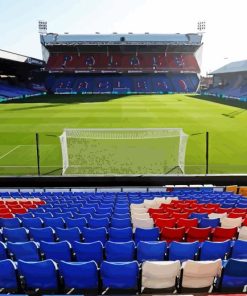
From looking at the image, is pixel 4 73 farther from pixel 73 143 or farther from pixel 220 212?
pixel 220 212

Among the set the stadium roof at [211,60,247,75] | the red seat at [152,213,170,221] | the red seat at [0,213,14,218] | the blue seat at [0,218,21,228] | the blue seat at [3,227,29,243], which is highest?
the stadium roof at [211,60,247,75]

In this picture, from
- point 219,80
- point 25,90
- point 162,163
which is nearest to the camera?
point 162,163

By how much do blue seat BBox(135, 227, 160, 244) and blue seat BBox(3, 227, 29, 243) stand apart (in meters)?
2.43

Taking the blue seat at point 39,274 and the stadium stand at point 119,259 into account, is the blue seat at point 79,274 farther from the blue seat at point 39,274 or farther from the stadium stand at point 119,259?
the blue seat at point 39,274

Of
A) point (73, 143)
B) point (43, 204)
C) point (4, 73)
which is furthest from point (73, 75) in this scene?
point (43, 204)

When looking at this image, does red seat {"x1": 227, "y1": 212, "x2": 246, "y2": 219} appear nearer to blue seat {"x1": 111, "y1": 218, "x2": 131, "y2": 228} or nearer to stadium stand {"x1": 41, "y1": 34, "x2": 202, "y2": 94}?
blue seat {"x1": 111, "y1": 218, "x2": 131, "y2": 228}

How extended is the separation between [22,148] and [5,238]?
56.0 ft

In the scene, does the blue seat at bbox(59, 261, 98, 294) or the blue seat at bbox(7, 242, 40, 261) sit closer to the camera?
the blue seat at bbox(59, 261, 98, 294)

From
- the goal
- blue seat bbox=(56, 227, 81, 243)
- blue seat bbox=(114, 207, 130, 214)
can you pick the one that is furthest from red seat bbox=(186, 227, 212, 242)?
the goal

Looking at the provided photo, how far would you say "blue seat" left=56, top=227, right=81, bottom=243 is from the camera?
23.1 ft

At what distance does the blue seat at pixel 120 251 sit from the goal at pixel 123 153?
40.1ft

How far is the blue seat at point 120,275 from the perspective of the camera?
507 cm

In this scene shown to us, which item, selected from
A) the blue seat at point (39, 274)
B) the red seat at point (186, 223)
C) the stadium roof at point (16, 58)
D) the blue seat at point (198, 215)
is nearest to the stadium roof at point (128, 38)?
the stadium roof at point (16, 58)

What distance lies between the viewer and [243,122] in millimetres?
34531
